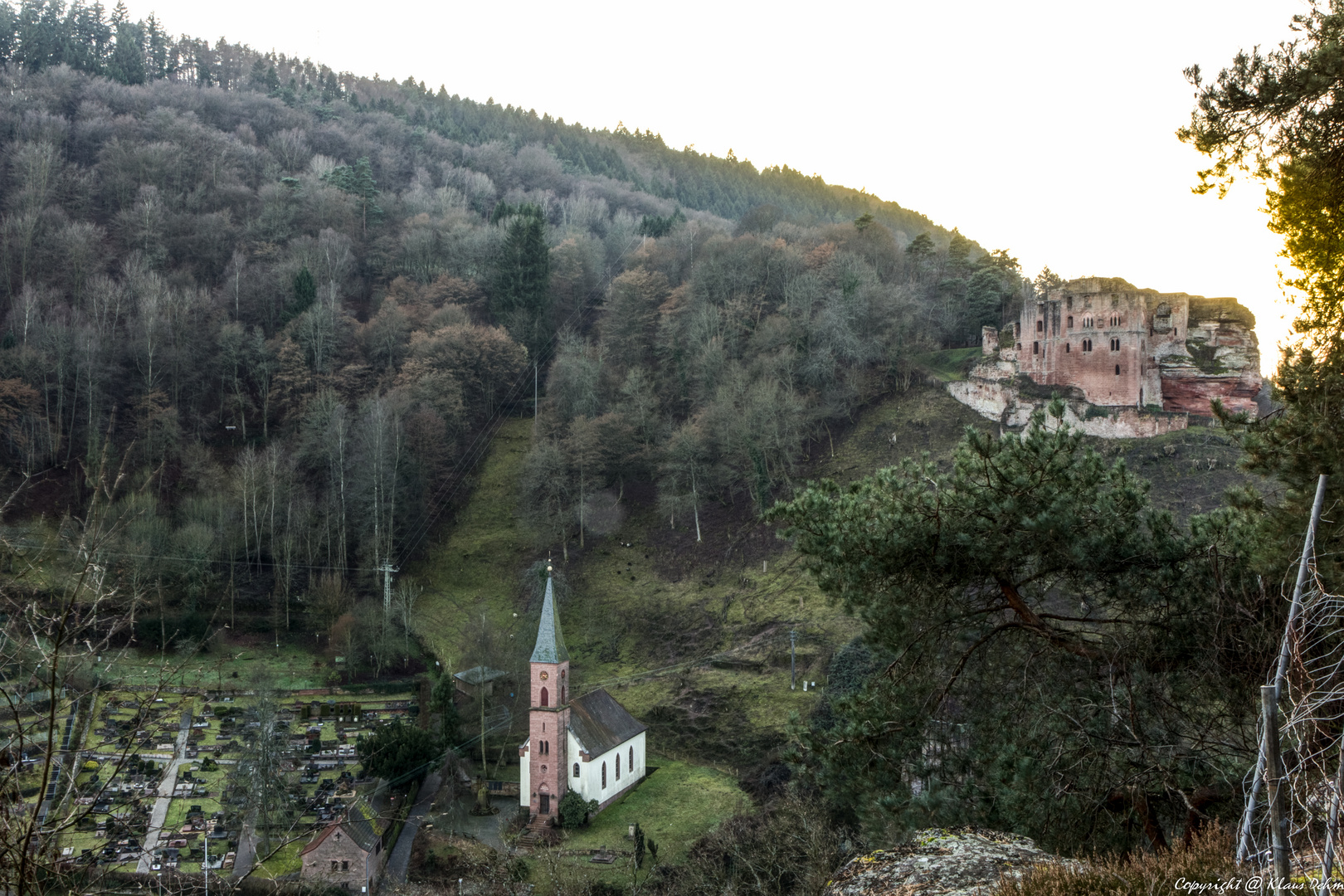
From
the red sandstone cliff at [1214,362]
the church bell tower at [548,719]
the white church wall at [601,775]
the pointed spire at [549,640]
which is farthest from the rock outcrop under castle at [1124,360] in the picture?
the church bell tower at [548,719]

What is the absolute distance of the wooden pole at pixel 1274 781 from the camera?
363 centimetres

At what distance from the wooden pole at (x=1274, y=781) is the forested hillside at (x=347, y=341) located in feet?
93.3

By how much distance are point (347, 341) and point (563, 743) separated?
27.1m

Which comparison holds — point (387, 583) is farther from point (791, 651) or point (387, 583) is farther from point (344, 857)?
point (791, 651)

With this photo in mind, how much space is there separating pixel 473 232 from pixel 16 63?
35.2m

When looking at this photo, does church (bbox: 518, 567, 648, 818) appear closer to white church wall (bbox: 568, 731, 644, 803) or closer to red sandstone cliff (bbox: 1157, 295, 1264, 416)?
white church wall (bbox: 568, 731, 644, 803)

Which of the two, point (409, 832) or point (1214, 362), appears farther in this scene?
point (1214, 362)

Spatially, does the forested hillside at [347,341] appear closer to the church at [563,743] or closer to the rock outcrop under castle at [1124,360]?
the rock outcrop under castle at [1124,360]

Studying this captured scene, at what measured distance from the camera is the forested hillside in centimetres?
3675

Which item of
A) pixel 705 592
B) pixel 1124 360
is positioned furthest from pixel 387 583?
pixel 1124 360

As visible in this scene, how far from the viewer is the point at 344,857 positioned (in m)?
20.6

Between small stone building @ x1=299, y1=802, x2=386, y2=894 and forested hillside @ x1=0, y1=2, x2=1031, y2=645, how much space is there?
35.7 ft

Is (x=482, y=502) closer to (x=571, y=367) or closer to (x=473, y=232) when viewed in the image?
(x=571, y=367)

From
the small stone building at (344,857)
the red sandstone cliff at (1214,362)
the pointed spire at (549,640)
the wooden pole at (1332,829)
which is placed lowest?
the small stone building at (344,857)
